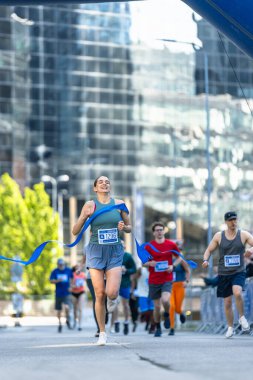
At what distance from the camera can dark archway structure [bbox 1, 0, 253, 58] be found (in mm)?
16625

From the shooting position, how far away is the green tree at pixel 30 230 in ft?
278

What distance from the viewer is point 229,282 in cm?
1959

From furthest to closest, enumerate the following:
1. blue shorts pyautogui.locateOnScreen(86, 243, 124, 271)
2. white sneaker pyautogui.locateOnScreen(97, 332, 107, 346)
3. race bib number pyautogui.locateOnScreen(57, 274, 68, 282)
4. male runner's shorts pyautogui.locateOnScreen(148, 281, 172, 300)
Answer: race bib number pyautogui.locateOnScreen(57, 274, 68, 282) → male runner's shorts pyautogui.locateOnScreen(148, 281, 172, 300) → blue shorts pyautogui.locateOnScreen(86, 243, 124, 271) → white sneaker pyautogui.locateOnScreen(97, 332, 107, 346)

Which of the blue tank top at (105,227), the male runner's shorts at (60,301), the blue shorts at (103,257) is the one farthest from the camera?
the male runner's shorts at (60,301)

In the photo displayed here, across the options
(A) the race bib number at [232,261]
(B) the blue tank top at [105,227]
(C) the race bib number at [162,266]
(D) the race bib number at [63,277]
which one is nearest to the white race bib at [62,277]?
(D) the race bib number at [63,277]

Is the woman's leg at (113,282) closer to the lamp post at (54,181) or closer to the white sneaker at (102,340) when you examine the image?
the white sneaker at (102,340)

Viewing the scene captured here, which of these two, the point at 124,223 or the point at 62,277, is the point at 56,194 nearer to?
the point at 62,277

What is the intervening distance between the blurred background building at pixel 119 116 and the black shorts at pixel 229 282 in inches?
3293

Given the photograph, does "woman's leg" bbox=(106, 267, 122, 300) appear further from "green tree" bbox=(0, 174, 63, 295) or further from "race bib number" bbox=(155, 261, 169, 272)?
"green tree" bbox=(0, 174, 63, 295)

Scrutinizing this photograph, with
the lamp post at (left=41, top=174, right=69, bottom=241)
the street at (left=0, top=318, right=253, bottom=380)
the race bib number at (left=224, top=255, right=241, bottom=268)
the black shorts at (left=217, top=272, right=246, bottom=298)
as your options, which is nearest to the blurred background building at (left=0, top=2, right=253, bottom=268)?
the lamp post at (left=41, top=174, right=69, bottom=241)

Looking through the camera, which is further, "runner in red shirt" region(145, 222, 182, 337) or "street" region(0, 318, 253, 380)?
"runner in red shirt" region(145, 222, 182, 337)

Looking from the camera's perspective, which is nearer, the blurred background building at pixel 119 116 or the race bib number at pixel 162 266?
the race bib number at pixel 162 266

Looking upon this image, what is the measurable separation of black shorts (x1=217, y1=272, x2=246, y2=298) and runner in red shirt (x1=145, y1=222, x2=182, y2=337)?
2154mm

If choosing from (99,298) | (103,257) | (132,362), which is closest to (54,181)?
(103,257)
